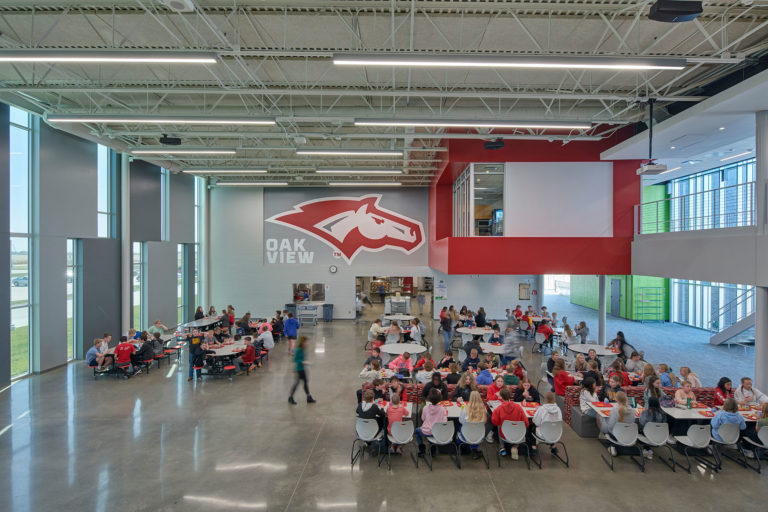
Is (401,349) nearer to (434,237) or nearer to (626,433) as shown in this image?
(626,433)

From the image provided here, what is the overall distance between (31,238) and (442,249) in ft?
40.4

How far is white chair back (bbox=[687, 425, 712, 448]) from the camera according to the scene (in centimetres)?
622

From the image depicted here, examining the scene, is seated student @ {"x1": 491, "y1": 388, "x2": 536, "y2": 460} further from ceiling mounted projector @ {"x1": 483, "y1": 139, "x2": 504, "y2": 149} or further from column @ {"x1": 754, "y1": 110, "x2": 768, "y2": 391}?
ceiling mounted projector @ {"x1": 483, "y1": 139, "x2": 504, "y2": 149}

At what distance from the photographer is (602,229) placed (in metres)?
13.2

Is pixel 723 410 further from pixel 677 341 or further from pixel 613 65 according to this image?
pixel 677 341

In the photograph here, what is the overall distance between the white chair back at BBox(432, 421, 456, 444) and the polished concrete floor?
0.46 m

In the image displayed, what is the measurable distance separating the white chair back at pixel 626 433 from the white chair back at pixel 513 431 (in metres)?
1.48

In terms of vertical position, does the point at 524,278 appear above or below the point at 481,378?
above

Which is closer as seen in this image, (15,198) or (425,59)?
(425,59)

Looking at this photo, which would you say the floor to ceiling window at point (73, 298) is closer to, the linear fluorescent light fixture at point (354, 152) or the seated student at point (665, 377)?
the linear fluorescent light fixture at point (354, 152)

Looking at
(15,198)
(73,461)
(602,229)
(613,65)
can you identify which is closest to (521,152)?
(602,229)

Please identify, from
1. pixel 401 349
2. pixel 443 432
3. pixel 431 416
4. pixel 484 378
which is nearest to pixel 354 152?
pixel 401 349

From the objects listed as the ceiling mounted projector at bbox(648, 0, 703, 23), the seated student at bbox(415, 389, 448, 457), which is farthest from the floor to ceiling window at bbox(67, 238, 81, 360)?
the ceiling mounted projector at bbox(648, 0, 703, 23)

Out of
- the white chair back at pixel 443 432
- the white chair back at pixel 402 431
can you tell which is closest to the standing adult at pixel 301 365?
the white chair back at pixel 402 431
